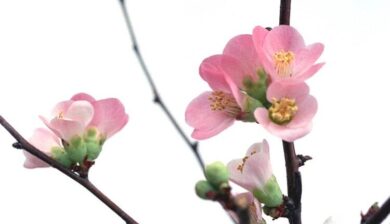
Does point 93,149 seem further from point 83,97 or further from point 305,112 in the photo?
point 305,112

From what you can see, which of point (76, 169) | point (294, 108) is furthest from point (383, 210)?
point (76, 169)

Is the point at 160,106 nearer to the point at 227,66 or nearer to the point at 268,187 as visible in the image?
the point at 227,66

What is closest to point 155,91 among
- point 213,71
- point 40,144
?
point 213,71

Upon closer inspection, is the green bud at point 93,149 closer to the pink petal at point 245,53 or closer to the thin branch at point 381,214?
the pink petal at point 245,53

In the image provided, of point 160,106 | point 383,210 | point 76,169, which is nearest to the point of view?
point 383,210

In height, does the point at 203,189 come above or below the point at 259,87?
below

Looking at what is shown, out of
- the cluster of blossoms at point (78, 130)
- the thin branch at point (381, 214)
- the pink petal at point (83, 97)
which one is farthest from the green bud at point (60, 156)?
the thin branch at point (381, 214)
